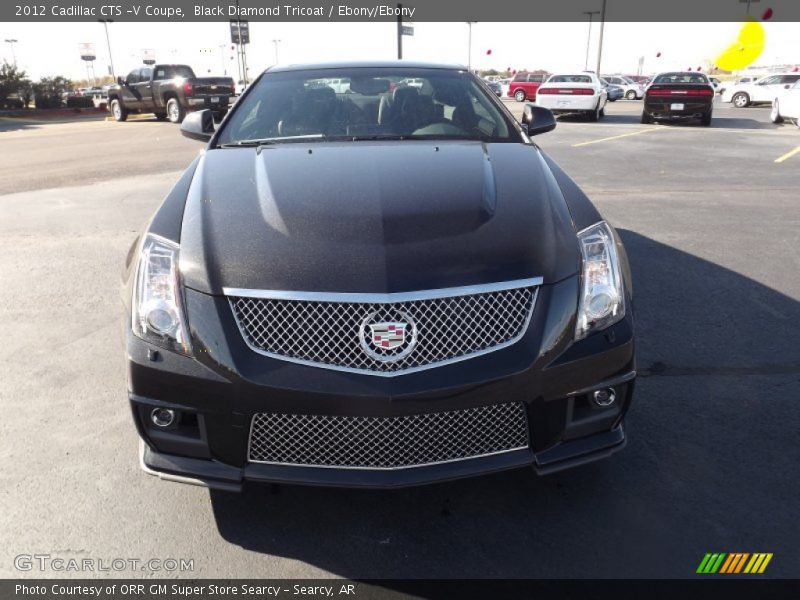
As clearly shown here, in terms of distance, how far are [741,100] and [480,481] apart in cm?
3477

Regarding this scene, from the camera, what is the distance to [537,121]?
455 centimetres

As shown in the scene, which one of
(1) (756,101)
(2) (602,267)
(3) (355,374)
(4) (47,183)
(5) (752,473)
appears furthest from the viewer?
(1) (756,101)

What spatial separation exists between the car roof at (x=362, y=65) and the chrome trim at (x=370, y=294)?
2.60 m

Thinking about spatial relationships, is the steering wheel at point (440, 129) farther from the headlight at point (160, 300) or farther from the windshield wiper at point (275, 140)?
the headlight at point (160, 300)

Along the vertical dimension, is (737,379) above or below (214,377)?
below

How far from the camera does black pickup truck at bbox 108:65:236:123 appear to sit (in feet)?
69.9

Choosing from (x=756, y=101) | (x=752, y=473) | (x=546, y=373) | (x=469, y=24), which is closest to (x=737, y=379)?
(x=752, y=473)

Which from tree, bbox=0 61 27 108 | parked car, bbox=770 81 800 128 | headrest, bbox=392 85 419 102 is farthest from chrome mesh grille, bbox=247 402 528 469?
tree, bbox=0 61 27 108

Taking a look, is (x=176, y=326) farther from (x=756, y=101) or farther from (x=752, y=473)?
(x=756, y=101)

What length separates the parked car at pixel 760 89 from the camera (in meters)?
31.2

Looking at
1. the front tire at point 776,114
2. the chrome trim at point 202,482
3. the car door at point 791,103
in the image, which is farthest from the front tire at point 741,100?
the chrome trim at point 202,482

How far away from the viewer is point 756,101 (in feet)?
104

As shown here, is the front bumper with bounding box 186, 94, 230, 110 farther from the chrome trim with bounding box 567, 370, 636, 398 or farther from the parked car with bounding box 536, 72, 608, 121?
the chrome trim with bounding box 567, 370, 636, 398

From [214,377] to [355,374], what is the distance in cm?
47
